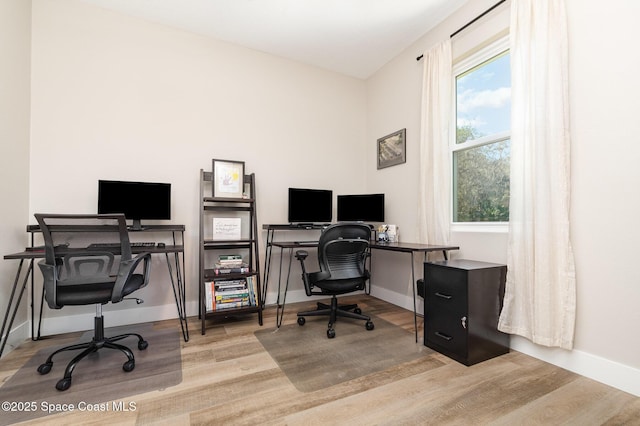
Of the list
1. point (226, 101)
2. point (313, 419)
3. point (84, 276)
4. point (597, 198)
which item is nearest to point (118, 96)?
point (226, 101)

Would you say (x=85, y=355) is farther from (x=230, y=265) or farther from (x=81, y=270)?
(x=230, y=265)

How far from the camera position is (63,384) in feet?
5.69

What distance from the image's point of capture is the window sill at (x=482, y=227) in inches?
96.8

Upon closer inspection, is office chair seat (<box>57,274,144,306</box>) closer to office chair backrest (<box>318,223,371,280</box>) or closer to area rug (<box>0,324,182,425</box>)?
area rug (<box>0,324,182,425</box>)

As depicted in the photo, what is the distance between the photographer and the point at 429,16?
294 centimetres

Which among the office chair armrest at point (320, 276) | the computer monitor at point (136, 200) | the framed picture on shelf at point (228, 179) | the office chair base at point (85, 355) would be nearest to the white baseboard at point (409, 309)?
the office chair base at point (85, 355)

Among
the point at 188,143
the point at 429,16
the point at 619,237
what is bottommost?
the point at 619,237

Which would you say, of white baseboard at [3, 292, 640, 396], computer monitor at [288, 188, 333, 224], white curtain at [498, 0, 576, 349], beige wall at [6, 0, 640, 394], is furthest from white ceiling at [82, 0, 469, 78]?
white baseboard at [3, 292, 640, 396]

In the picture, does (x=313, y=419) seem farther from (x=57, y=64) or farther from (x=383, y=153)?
(x=57, y=64)

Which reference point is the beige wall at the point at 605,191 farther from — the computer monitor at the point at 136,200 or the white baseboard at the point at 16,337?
the white baseboard at the point at 16,337

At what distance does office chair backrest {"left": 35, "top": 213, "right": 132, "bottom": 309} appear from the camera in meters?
1.77

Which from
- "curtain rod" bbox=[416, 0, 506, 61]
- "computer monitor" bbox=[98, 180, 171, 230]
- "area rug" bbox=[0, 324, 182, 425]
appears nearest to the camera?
"area rug" bbox=[0, 324, 182, 425]

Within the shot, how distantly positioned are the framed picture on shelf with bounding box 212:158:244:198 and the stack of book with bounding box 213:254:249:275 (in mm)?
664

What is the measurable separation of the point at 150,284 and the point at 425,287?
270cm
